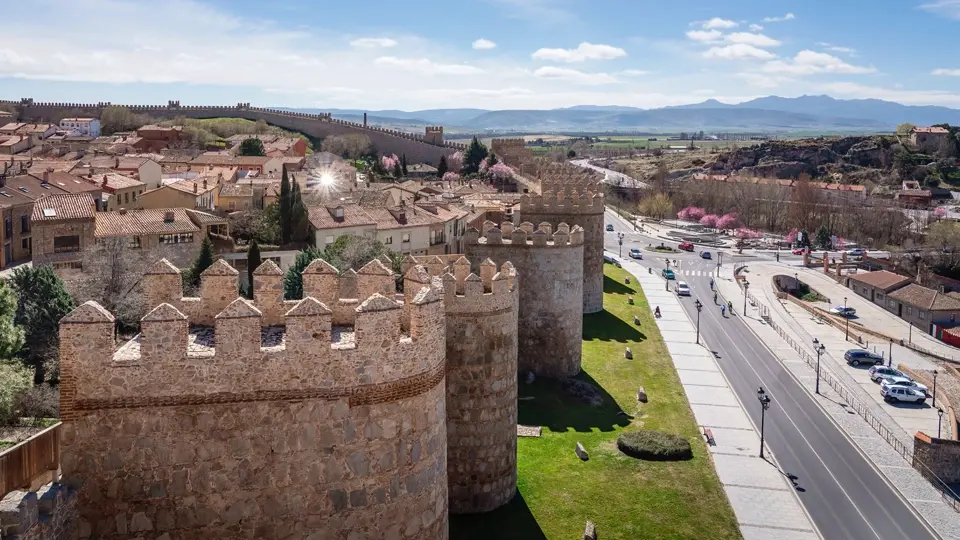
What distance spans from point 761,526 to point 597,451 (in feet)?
16.4

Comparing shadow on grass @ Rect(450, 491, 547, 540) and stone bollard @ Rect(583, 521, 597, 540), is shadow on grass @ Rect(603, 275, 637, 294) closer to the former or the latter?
stone bollard @ Rect(583, 521, 597, 540)

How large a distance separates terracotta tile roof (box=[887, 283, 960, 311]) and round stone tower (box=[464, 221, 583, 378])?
3728 centimetres

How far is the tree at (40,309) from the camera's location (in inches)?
923

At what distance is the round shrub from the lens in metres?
23.4

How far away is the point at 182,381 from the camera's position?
880 centimetres

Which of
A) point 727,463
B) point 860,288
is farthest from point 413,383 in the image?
point 860,288

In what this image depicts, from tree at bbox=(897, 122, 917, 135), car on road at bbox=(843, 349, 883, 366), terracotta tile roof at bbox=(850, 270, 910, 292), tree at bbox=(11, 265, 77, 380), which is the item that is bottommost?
car on road at bbox=(843, 349, 883, 366)

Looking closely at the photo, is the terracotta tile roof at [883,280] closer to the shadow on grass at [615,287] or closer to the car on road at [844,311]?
the car on road at [844,311]

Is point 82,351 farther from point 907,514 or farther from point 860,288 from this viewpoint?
point 860,288

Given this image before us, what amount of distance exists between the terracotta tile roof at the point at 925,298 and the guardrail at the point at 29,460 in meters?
56.9

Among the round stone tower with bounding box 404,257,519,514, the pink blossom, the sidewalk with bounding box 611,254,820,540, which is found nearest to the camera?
the round stone tower with bounding box 404,257,519,514

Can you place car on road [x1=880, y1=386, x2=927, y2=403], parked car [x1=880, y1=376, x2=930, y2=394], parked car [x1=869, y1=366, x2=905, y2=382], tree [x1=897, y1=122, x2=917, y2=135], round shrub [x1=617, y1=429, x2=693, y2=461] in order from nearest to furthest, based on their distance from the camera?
Result: round shrub [x1=617, y1=429, x2=693, y2=461], car on road [x1=880, y1=386, x2=927, y2=403], parked car [x1=880, y1=376, x2=930, y2=394], parked car [x1=869, y1=366, x2=905, y2=382], tree [x1=897, y1=122, x2=917, y2=135]

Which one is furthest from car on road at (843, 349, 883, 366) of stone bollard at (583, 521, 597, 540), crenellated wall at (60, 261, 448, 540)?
crenellated wall at (60, 261, 448, 540)

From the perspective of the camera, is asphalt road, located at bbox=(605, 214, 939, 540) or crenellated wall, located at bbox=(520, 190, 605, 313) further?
crenellated wall, located at bbox=(520, 190, 605, 313)
